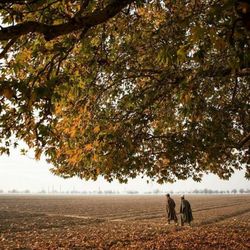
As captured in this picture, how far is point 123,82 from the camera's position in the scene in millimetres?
11961

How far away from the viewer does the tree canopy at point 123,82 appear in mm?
7371

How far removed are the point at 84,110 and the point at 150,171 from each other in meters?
6.46

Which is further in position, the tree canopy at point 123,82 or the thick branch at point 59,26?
the tree canopy at point 123,82

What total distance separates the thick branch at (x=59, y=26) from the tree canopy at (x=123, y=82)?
0.02m

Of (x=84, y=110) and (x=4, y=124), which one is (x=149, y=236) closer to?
(x=84, y=110)

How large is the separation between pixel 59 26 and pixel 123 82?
6.57m

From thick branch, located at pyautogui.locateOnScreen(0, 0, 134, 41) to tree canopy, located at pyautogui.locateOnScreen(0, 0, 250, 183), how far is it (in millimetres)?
24

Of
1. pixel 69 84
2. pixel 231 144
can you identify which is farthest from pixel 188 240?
pixel 69 84

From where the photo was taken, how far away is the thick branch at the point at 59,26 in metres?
5.01

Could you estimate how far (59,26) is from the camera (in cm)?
545

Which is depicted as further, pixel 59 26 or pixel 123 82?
pixel 123 82

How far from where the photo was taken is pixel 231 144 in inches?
539

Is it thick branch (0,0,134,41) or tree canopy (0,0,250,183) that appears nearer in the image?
thick branch (0,0,134,41)

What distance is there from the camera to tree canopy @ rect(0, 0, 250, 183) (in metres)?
7.37
